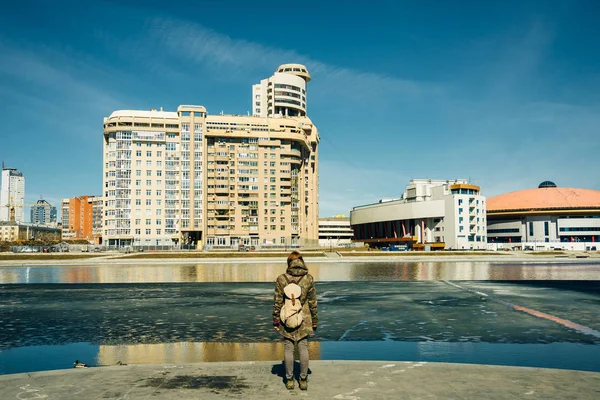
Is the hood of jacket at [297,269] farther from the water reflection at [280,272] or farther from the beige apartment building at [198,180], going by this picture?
the beige apartment building at [198,180]

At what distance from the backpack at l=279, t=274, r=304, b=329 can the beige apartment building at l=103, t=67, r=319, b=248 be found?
145m

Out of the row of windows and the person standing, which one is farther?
the row of windows

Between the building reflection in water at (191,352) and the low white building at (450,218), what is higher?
the low white building at (450,218)

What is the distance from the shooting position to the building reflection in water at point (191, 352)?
14.4 m

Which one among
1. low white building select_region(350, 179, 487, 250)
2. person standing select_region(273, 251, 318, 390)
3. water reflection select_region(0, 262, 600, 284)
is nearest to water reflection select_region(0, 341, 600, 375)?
person standing select_region(273, 251, 318, 390)

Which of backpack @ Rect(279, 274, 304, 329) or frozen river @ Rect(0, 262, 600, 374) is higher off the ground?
backpack @ Rect(279, 274, 304, 329)

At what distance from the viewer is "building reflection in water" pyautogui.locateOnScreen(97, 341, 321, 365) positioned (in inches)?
568

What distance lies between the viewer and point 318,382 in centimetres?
1079

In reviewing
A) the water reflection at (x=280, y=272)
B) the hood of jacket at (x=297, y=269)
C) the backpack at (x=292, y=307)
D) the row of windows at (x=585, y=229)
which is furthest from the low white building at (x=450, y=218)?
the backpack at (x=292, y=307)

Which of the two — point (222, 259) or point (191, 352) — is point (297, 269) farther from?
point (222, 259)

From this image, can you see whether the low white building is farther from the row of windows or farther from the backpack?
the backpack

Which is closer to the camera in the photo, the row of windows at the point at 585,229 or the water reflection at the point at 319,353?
the water reflection at the point at 319,353

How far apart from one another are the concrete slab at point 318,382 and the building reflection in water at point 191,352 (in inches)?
79.3

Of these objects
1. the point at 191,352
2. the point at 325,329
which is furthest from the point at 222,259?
the point at 191,352
